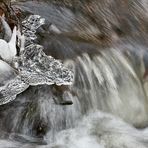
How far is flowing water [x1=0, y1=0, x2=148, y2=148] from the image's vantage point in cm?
389

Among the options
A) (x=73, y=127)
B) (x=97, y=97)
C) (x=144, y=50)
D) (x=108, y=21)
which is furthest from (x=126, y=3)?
(x=73, y=127)

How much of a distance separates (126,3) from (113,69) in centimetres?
152

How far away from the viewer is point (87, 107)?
4168 millimetres

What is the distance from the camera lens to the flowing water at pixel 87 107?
389 cm

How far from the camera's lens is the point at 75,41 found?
466 centimetres

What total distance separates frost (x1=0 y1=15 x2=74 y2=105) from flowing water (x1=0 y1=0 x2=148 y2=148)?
62 millimetres

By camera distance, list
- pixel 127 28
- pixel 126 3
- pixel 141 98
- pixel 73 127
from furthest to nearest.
Result: pixel 126 3 < pixel 127 28 < pixel 141 98 < pixel 73 127

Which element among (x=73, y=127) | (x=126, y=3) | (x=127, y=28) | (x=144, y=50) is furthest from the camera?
(x=126, y=3)

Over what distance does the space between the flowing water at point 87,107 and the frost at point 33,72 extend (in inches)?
2.5

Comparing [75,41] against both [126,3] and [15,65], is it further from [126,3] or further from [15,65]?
[126,3]

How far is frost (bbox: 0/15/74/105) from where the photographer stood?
397 centimetres

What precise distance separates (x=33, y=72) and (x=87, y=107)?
59 cm

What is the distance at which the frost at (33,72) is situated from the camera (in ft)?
13.0

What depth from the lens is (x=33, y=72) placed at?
13.6 ft
